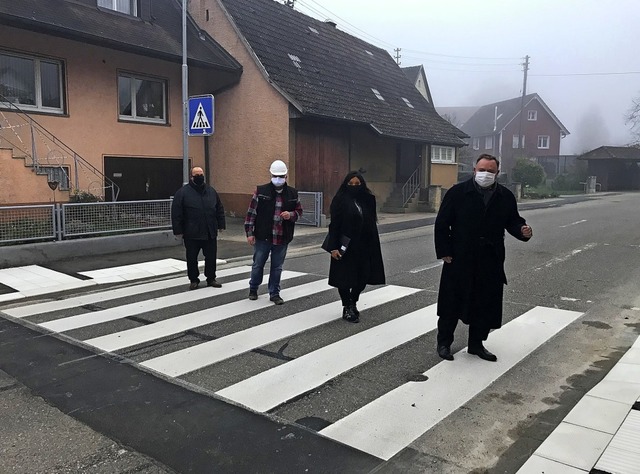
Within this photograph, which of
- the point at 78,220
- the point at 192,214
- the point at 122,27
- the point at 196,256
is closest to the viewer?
the point at 192,214

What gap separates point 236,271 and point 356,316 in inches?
153

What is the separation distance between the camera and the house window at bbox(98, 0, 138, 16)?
625 inches

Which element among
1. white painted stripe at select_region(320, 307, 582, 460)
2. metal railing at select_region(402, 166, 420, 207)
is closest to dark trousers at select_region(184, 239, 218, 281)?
white painted stripe at select_region(320, 307, 582, 460)

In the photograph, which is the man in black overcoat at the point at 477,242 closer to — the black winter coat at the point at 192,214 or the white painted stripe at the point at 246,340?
the white painted stripe at the point at 246,340

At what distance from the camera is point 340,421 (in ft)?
12.6

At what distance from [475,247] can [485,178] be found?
63 cm

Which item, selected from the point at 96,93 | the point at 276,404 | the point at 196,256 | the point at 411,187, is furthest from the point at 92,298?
the point at 411,187

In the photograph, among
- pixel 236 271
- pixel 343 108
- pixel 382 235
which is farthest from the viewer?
pixel 343 108

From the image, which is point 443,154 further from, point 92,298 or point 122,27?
point 92,298

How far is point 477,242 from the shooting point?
4855 mm

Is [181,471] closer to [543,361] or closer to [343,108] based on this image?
[543,361]

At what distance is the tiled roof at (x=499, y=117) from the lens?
61812mm

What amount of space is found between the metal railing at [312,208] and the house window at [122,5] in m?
7.78

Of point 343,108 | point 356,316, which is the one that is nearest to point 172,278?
point 356,316
